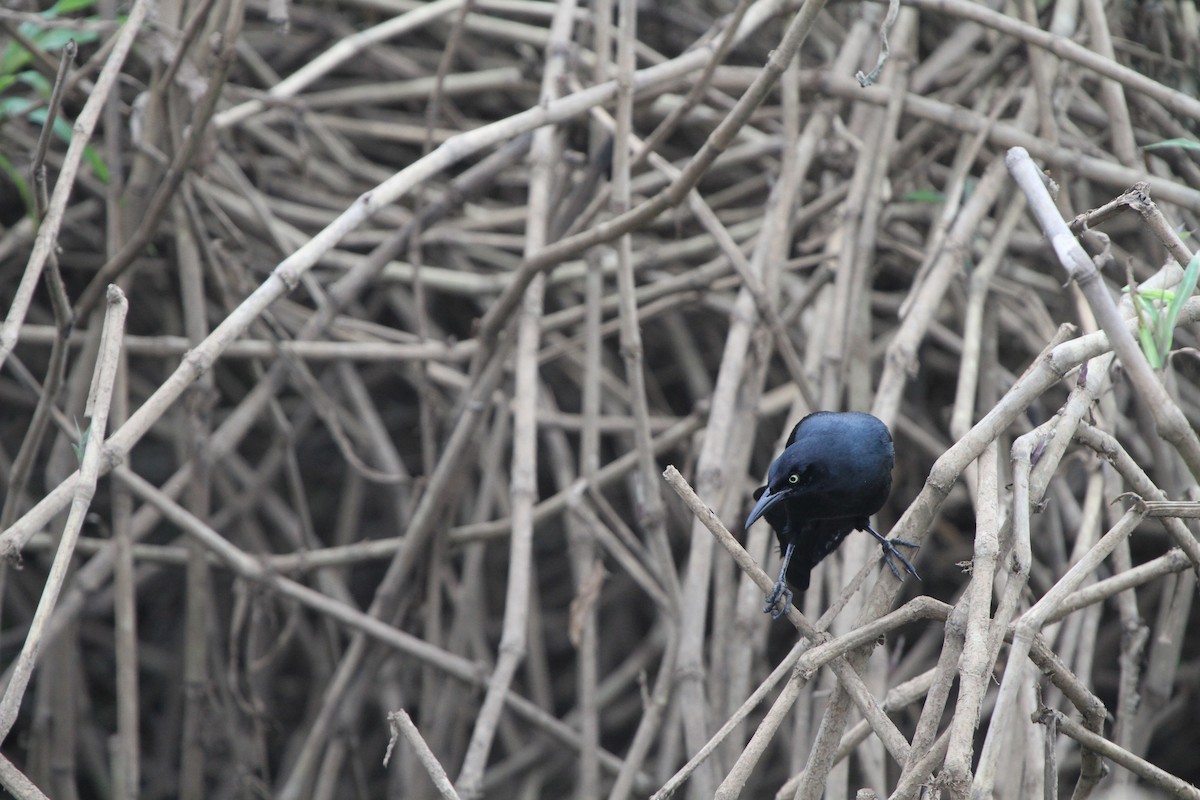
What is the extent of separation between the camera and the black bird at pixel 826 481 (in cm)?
200

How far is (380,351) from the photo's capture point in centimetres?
308

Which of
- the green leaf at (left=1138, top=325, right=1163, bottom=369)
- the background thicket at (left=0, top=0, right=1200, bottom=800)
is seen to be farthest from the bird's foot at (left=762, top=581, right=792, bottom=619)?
the green leaf at (left=1138, top=325, right=1163, bottom=369)

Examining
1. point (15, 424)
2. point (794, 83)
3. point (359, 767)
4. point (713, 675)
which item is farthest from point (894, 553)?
point (15, 424)

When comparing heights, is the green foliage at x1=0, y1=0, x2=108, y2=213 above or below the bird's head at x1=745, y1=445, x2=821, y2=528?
above

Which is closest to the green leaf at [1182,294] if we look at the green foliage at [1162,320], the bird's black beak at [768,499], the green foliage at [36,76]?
the green foliage at [1162,320]

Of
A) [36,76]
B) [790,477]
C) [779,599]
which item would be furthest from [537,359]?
[36,76]

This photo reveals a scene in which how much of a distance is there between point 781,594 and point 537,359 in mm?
1120

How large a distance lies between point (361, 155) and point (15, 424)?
134cm

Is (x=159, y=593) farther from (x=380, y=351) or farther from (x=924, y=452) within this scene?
(x=924, y=452)

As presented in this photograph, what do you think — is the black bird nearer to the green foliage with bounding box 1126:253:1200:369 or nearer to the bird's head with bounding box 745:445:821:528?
the bird's head with bounding box 745:445:821:528

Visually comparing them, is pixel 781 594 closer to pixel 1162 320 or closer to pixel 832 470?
pixel 832 470

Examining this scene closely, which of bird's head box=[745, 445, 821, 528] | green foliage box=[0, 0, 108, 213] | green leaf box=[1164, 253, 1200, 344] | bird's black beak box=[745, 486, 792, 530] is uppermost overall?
green foliage box=[0, 0, 108, 213]

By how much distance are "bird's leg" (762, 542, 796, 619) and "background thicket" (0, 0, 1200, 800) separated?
0.32 ft

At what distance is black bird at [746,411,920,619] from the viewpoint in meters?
2.00
